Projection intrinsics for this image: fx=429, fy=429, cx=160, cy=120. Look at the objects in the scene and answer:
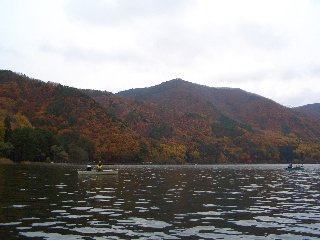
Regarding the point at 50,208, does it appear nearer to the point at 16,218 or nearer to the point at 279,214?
the point at 16,218

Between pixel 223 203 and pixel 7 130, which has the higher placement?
pixel 7 130

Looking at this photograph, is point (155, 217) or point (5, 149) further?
point (5, 149)

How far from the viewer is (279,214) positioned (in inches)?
1266

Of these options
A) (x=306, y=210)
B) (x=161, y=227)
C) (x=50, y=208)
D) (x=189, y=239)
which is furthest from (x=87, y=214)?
(x=306, y=210)

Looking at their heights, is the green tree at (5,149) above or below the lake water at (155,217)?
above

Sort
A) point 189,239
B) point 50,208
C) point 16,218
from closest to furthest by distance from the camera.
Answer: point 189,239 < point 16,218 < point 50,208

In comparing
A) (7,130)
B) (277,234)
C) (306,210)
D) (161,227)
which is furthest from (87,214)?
(7,130)

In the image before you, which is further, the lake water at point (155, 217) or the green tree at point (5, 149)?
the green tree at point (5, 149)

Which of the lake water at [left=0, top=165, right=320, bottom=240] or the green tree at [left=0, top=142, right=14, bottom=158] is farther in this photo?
the green tree at [left=0, top=142, right=14, bottom=158]

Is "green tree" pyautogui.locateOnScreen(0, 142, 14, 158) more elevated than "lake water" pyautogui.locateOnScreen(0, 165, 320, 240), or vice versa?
"green tree" pyautogui.locateOnScreen(0, 142, 14, 158)

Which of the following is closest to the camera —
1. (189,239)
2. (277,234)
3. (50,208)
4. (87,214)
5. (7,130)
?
(189,239)

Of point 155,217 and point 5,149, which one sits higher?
point 5,149

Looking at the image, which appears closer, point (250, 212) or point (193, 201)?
point (250, 212)

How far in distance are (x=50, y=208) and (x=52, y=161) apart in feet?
501
